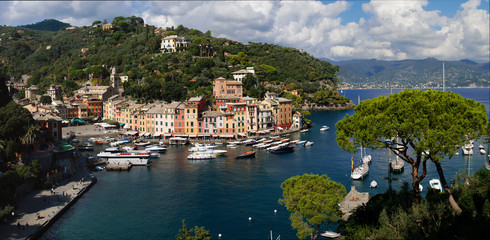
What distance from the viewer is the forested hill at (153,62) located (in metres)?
88.9

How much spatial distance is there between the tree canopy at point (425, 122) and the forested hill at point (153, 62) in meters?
65.0

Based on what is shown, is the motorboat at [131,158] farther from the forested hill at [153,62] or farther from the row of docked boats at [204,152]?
the forested hill at [153,62]

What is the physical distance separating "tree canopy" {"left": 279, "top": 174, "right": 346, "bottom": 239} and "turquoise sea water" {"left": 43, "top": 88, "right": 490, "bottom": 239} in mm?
4807

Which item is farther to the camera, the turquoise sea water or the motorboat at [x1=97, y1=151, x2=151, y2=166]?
the motorboat at [x1=97, y1=151, x2=151, y2=166]

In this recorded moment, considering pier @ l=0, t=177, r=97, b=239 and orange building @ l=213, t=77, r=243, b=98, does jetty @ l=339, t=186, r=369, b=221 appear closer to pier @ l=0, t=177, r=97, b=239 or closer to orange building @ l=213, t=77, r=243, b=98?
pier @ l=0, t=177, r=97, b=239

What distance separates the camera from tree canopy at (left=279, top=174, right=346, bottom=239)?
1906 cm

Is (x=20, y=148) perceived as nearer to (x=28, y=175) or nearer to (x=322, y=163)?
(x=28, y=175)

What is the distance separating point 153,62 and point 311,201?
8531 cm

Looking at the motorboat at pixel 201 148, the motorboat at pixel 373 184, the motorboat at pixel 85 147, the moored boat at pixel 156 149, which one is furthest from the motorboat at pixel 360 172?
the motorboat at pixel 85 147

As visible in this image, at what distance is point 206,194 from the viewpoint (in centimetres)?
3275

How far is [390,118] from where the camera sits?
16453 millimetres

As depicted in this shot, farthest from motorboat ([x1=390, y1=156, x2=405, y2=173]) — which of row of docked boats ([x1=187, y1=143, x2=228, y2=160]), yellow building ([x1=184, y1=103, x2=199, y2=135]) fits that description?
yellow building ([x1=184, y1=103, x2=199, y2=135])

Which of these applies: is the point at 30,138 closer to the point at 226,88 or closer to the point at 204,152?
the point at 204,152

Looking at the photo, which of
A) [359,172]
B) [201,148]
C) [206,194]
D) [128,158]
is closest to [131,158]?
[128,158]
